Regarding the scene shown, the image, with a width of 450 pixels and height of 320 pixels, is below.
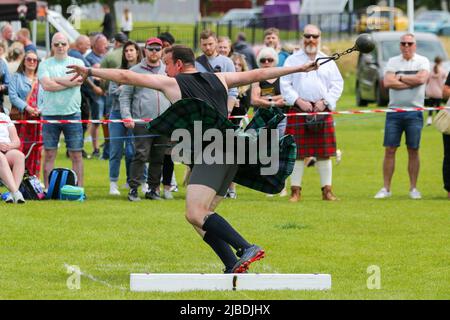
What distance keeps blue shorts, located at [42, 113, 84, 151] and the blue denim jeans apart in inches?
18.1

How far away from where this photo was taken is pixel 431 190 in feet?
50.0

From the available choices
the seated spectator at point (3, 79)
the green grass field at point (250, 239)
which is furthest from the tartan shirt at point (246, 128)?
the seated spectator at point (3, 79)

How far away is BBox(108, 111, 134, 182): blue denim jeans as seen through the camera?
1416cm

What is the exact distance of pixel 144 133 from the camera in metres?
13.6

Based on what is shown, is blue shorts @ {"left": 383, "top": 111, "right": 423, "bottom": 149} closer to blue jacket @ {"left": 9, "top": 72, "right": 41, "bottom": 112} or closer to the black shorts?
blue jacket @ {"left": 9, "top": 72, "right": 41, "bottom": 112}

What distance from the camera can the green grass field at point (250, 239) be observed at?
327 inches

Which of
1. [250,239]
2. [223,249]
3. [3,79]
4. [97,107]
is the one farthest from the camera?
[97,107]

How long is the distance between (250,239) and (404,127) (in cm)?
394

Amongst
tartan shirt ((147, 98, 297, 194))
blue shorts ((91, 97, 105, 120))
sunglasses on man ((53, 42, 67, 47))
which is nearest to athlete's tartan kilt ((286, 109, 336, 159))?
sunglasses on man ((53, 42, 67, 47))

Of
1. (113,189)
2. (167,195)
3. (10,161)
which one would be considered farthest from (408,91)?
(10,161)

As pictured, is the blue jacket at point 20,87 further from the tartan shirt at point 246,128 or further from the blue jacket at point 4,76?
the tartan shirt at point 246,128

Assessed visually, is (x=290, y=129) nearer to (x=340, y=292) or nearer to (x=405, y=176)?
(x=405, y=176)

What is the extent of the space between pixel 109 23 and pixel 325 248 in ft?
75.8

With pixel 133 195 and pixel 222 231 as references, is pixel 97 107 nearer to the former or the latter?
pixel 133 195
